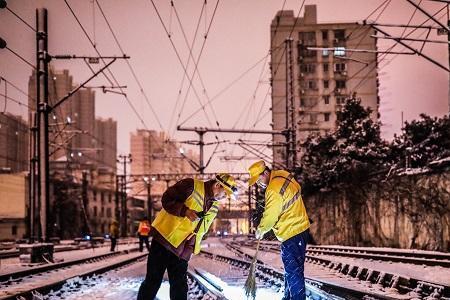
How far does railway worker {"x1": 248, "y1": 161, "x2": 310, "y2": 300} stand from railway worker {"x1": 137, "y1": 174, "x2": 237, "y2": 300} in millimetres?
573

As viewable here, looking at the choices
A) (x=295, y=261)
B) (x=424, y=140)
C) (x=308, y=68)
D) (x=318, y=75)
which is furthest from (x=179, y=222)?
(x=308, y=68)

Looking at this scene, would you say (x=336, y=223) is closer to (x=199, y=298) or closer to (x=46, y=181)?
(x=46, y=181)

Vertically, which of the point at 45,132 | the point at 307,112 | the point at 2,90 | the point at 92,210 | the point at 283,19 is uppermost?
the point at 283,19

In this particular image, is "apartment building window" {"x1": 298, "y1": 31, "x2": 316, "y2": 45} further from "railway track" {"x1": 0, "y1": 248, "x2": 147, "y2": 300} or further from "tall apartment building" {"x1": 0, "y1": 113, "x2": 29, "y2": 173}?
"railway track" {"x1": 0, "y1": 248, "x2": 147, "y2": 300}

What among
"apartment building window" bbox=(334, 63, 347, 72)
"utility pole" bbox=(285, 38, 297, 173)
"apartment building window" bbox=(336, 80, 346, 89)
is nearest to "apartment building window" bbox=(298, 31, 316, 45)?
"apartment building window" bbox=(334, 63, 347, 72)

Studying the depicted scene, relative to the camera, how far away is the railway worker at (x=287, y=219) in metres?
6.37

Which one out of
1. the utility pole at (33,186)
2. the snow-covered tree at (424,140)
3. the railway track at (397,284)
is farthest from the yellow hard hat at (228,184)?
the snow-covered tree at (424,140)

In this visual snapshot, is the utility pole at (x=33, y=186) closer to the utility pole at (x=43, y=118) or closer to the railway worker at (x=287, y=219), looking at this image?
the utility pole at (x=43, y=118)

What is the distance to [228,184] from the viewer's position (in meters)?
5.86

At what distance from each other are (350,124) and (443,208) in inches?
540

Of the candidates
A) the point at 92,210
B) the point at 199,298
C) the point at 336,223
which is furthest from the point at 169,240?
the point at 92,210

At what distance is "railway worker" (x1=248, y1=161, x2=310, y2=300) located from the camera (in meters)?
6.37

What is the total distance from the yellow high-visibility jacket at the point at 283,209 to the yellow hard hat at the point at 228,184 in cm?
57

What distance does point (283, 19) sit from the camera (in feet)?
272
